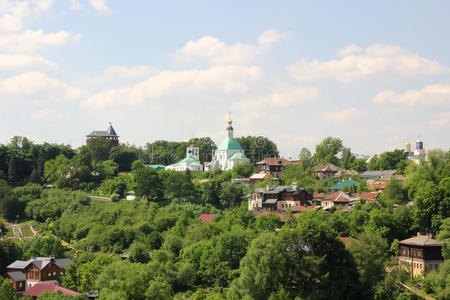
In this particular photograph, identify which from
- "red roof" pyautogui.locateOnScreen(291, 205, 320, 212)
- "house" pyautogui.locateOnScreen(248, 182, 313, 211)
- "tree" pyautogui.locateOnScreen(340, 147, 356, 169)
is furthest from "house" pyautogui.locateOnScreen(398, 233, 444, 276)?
"tree" pyautogui.locateOnScreen(340, 147, 356, 169)

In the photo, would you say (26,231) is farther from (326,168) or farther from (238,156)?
(326,168)

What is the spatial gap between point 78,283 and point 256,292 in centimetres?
1539

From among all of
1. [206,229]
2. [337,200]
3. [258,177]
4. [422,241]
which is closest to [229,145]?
[258,177]

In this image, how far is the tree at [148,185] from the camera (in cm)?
6562

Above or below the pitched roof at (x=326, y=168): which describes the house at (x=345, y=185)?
below

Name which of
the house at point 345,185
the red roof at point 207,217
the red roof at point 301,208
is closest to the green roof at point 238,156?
the house at point 345,185

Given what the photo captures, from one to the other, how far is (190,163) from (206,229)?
39.5m

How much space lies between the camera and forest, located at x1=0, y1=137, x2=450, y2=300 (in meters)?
35.0

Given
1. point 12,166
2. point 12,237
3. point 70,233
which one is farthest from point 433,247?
point 12,166

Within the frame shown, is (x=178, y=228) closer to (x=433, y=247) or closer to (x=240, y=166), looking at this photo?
(x=433, y=247)

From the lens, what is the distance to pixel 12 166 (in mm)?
76938

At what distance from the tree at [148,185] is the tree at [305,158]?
2109cm

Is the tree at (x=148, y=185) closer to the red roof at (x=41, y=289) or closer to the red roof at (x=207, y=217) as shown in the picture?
the red roof at (x=207, y=217)

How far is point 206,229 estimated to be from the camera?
4834cm
